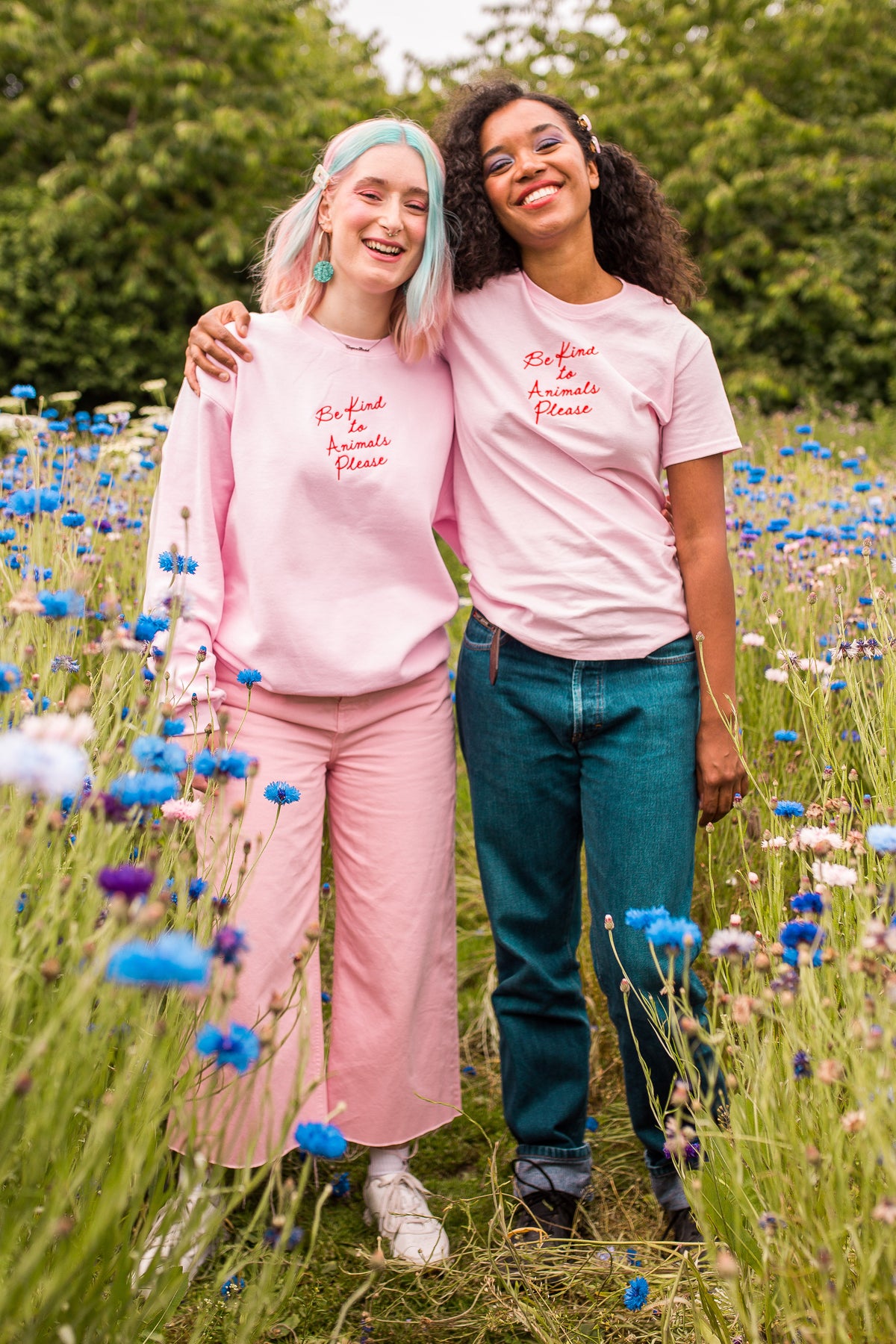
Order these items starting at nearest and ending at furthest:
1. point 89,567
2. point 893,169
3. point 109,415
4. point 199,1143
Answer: point 199,1143 → point 89,567 → point 109,415 → point 893,169

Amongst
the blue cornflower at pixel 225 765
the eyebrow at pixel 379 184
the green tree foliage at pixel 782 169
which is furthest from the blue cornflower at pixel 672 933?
Answer: the green tree foliage at pixel 782 169

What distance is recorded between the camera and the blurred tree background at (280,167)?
35.2ft

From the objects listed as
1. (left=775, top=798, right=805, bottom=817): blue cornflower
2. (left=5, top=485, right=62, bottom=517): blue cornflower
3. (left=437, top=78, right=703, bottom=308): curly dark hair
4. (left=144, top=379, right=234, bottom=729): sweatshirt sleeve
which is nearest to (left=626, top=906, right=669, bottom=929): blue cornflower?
(left=775, top=798, right=805, bottom=817): blue cornflower

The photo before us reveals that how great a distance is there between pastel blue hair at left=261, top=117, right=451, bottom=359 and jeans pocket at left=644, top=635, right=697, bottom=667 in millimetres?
755

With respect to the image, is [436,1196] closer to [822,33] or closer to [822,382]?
[822,382]

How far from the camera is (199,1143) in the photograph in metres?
1.02

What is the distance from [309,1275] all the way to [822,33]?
1399 cm

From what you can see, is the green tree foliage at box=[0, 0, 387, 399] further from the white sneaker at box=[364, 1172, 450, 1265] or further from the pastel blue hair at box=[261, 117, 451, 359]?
the white sneaker at box=[364, 1172, 450, 1265]

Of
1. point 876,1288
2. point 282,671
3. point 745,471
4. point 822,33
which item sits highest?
point 822,33

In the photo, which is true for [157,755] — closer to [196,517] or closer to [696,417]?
[196,517]

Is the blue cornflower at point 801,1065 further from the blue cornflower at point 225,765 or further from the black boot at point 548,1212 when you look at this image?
the black boot at point 548,1212

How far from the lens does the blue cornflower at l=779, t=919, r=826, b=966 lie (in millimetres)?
1231

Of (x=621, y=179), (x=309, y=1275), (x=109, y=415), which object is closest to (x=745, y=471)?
(x=621, y=179)

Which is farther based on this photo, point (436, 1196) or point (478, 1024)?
point (478, 1024)
